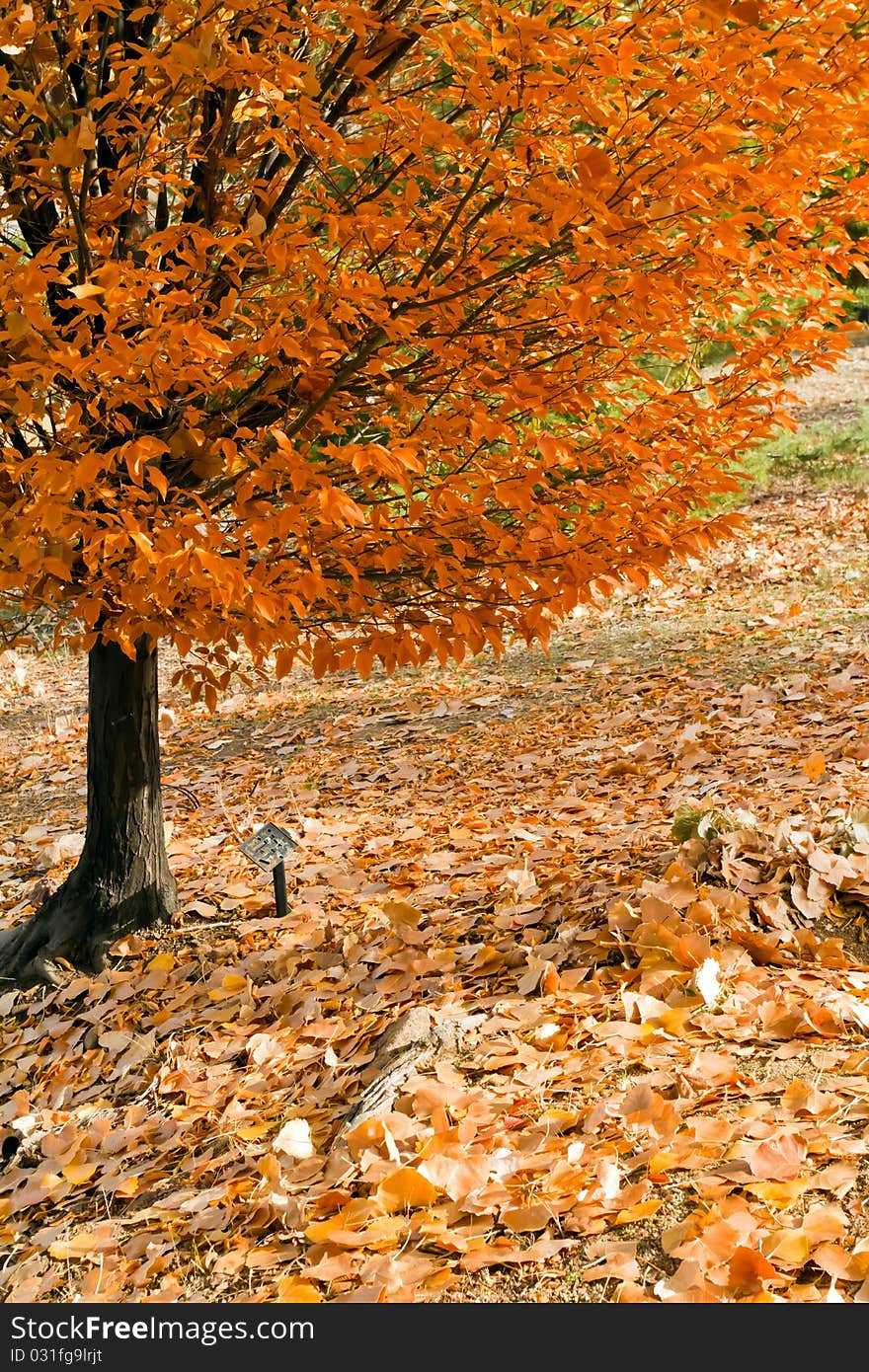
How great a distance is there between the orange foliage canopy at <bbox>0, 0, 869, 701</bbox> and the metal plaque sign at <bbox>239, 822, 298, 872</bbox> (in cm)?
74

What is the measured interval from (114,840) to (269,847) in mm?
748

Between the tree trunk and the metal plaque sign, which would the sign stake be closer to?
the metal plaque sign

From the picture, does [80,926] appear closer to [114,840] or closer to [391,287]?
[114,840]

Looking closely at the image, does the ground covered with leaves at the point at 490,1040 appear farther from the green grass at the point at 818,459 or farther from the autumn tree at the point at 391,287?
the green grass at the point at 818,459

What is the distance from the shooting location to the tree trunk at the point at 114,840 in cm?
396

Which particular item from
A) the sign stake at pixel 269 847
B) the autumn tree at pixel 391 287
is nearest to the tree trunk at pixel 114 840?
the sign stake at pixel 269 847

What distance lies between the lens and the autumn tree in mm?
2086

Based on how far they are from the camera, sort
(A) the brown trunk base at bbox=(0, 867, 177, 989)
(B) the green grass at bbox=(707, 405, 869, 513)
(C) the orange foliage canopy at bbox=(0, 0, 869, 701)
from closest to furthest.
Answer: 1. (C) the orange foliage canopy at bbox=(0, 0, 869, 701)
2. (A) the brown trunk base at bbox=(0, 867, 177, 989)
3. (B) the green grass at bbox=(707, 405, 869, 513)

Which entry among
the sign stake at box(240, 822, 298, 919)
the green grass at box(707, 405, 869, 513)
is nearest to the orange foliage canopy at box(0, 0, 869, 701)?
the sign stake at box(240, 822, 298, 919)

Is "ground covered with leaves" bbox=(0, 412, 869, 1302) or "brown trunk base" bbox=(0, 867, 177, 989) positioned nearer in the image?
"ground covered with leaves" bbox=(0, 412, 869, 1302)

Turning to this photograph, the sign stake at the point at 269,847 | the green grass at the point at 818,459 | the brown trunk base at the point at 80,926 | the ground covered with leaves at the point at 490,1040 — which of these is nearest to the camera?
the ground covered with leaves at the point at 490,1040

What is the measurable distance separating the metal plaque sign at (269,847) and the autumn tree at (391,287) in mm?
622
